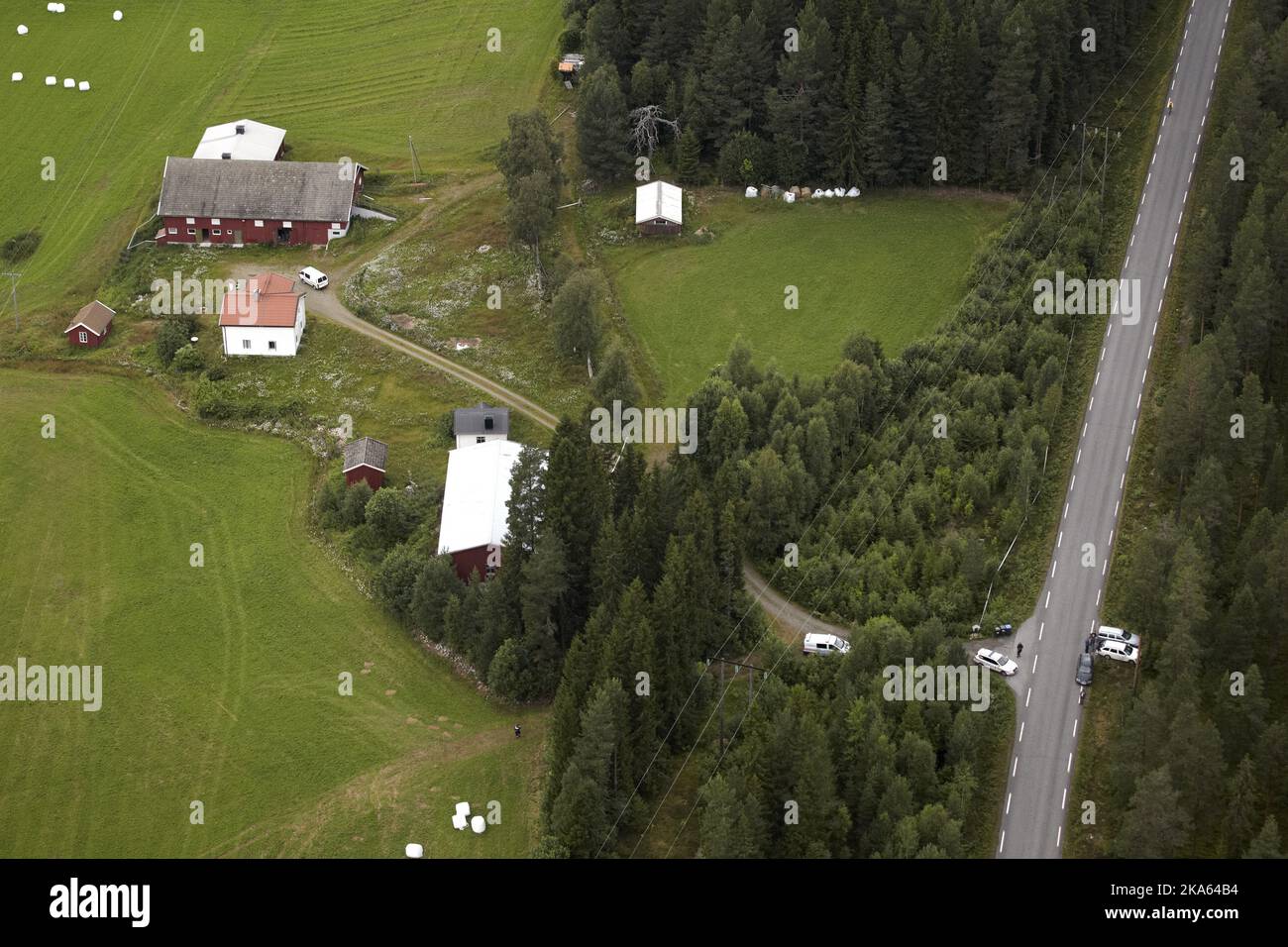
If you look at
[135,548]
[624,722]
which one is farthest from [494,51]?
[624,722]

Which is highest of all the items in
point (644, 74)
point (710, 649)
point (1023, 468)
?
point (644, 74)

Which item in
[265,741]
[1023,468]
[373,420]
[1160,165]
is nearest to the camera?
[265,741]

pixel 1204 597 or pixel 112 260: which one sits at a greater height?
pixel 112 260

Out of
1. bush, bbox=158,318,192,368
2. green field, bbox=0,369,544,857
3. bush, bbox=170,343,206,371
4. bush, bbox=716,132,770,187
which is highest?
bush, bbox=716,132,770,187

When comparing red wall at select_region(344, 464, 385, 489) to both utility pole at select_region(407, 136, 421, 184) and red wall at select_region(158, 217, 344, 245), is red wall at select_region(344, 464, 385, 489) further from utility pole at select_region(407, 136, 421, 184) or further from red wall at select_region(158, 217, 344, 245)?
utility pole at select_region(407, 136, 421, 184)

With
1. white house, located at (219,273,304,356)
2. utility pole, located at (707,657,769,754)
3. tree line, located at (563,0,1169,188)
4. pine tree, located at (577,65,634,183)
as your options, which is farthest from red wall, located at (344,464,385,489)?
tree line, located at (563,0,1169,188)

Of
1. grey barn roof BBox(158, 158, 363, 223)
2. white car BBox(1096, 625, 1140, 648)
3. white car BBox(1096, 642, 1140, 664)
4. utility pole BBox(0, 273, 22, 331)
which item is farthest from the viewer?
grey barn roof BBox(158, 158, 363, 223)

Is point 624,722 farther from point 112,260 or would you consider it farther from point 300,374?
point 112,260
